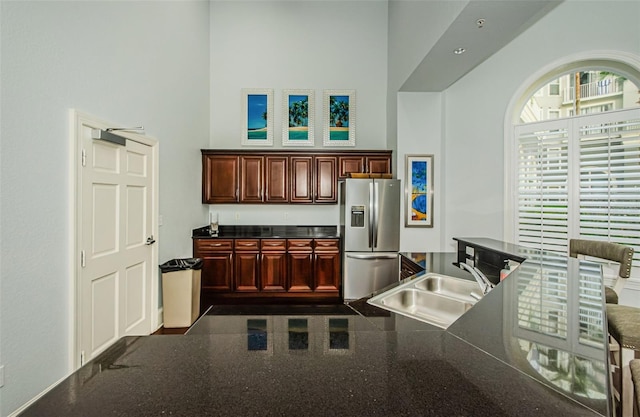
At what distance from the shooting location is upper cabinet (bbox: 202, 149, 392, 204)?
4707 millimetres

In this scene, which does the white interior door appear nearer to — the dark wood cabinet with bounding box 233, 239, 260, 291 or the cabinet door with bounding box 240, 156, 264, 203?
the dark wood cabinet with bounding box 233, 239, 260, 291

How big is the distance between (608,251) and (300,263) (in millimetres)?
3374

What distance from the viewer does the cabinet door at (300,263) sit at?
174 inches

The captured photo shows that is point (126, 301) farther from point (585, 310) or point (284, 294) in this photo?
point (585, 310)

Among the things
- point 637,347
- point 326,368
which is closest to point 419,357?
point 326,368

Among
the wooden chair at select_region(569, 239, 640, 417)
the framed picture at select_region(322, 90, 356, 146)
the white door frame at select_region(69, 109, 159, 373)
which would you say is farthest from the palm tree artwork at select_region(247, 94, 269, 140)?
the wooden chair at select_region(569, 239, 640, 417)

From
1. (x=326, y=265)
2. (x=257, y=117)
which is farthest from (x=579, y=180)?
(x=257, y=117)

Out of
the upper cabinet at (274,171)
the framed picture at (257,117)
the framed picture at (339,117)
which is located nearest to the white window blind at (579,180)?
the upper cabinet at (274,171)

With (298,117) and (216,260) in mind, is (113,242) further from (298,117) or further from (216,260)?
(298,117)

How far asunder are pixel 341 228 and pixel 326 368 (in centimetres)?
382

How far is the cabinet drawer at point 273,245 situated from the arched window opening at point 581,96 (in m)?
3.63

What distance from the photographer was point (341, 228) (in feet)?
14.7

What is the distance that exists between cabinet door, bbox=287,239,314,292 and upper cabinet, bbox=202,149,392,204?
733 millimetres

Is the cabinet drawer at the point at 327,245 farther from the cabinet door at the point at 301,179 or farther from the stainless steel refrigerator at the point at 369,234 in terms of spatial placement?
the cabinet door at the point at 301,179
